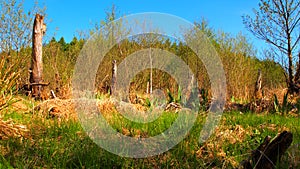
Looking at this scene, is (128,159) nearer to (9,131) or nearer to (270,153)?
(270,153)

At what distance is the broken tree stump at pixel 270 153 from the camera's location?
1.47 meters

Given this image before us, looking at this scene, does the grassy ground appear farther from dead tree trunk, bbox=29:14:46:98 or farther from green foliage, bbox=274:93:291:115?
dead tree trunk, bbox=29:14:46:98

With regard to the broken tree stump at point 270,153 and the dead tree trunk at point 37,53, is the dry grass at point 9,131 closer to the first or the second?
the broken tree stump at point 270,153

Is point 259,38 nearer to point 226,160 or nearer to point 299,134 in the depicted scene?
point 299,134

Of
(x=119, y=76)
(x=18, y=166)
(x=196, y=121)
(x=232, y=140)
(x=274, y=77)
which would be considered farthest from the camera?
(x=274, y=77)

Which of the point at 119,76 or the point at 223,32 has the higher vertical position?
the point at 223,32

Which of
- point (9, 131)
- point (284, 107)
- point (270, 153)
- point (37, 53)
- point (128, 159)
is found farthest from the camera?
point (37, 53)

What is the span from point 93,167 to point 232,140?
120cm

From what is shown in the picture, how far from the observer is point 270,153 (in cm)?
151

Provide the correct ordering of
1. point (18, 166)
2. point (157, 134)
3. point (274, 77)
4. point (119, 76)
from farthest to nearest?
point (274, 77) → point (119, 76) → point (157, 134) → point (18, 166)

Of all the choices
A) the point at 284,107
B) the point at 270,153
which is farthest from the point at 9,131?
the point at 284,107

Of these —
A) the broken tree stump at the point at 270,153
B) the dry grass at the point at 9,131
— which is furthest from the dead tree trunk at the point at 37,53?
the broken tree stump at the point at 270,153

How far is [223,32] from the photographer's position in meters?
13.3

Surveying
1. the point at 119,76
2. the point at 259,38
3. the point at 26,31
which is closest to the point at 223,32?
the point at 259,38
